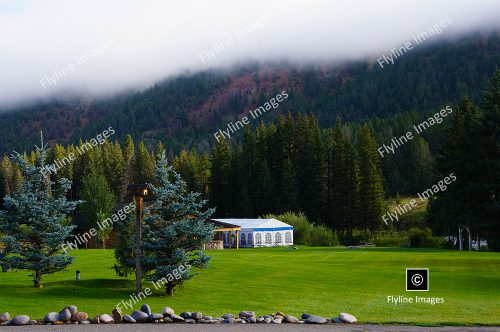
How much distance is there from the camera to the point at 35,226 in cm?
2558

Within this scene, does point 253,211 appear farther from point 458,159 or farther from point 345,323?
point 345,323

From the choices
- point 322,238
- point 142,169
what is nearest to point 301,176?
point 322,238

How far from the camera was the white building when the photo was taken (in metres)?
73.3

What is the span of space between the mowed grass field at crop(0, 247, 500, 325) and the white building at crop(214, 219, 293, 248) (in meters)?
35.0

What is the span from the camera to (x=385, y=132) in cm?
14525

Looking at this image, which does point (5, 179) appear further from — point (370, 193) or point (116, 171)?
point (370, 193)

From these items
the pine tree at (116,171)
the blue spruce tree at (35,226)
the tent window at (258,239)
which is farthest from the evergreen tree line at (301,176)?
the blue spruce tree at (35,226)

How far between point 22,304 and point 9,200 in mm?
6039

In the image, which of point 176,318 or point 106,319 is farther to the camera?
point 176,318

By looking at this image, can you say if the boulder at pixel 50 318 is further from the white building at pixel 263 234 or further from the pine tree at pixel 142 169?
the pine tree at pixel 142 169

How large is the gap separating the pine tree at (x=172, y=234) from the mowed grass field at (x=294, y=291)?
1054 millimetres

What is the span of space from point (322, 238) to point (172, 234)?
Answer: 178ft

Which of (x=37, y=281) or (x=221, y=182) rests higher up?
(x=221, y=182)

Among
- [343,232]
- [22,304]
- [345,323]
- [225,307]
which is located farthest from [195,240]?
[343,232]
